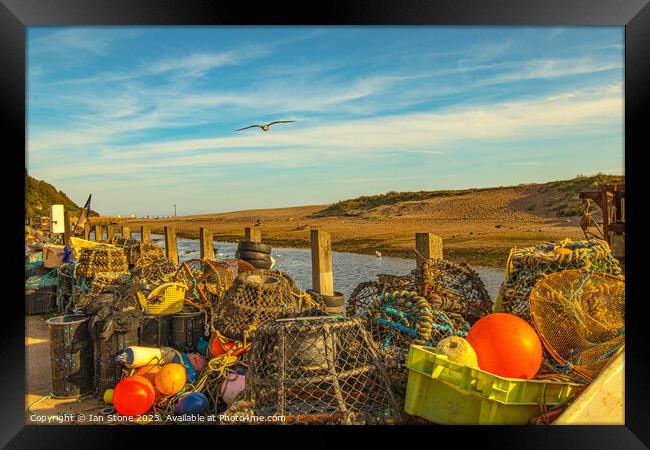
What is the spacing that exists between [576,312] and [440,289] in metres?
1.31

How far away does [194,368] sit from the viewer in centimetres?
498

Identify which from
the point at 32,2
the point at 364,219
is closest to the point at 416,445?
the point at 32,2

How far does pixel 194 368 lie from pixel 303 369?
1741mm

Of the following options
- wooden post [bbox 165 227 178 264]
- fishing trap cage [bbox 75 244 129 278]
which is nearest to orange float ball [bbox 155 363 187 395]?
fishing trap cage [bbox 75 244 129 278]

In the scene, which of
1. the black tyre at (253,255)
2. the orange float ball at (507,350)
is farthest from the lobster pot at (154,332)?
the black tyre at (253,255)

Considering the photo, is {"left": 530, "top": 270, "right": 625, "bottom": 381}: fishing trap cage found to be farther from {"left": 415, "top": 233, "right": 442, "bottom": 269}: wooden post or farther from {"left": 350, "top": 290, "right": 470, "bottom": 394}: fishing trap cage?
{"left": 415, "top": 233, "right": 442, "bottom": 269}: wooden post

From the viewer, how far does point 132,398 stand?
4434 mm

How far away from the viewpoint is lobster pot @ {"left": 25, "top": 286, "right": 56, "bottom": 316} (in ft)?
30.6

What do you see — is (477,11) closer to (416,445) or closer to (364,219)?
(416,445)

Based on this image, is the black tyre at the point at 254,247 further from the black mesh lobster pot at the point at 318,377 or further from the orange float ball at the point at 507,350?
the orange float ball at the point at 507,350

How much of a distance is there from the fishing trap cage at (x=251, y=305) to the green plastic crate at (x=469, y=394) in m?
1.71

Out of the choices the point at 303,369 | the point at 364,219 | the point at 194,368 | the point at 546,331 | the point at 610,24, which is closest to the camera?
the point at 303,369

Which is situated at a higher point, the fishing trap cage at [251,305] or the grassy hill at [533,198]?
the grassy hill at [533,198]

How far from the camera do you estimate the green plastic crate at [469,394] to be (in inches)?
140
